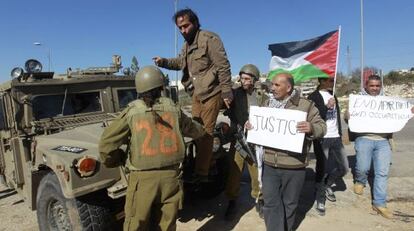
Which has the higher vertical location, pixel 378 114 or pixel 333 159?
pixel 378 114

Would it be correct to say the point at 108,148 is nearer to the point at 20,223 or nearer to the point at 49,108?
the point at 49,108

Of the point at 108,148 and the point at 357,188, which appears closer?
the point at 108,148

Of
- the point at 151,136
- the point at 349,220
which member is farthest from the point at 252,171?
the point at 151,136

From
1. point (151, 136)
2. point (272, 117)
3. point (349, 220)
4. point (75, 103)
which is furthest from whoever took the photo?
point (75, 103)

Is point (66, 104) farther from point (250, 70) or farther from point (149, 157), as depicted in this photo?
point (149, 157)

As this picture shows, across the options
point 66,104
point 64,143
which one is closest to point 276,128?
point 64,143

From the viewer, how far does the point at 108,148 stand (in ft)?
11.5

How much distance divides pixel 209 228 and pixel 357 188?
→ 221 centimetres

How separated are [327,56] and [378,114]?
3.07ft

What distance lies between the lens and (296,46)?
555 cm

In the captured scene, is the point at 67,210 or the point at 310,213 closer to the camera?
the point at 67,210

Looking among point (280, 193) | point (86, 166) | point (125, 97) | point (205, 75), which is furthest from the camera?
point (125, 97)

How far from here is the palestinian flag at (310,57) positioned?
539cm

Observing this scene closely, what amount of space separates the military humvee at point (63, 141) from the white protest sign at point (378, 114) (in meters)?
2.97
